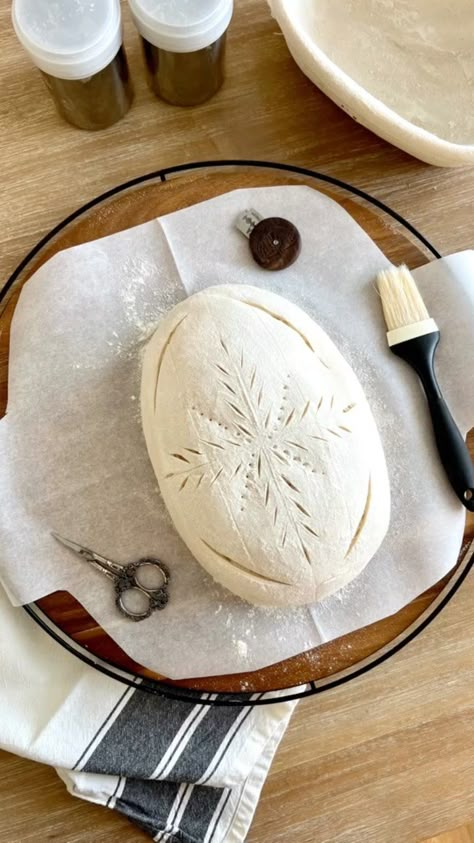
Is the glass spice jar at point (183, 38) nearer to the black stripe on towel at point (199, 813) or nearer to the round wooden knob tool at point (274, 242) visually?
the round wooden knob tool at point (274, 242)

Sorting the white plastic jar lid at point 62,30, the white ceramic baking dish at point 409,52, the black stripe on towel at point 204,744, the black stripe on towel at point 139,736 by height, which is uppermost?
the white plastic jar lid at point 62,30

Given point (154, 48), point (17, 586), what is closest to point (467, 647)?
point (17, 586)

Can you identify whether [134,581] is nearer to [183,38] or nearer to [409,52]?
[183,38]

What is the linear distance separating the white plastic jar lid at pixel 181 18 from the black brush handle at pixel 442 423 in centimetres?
42

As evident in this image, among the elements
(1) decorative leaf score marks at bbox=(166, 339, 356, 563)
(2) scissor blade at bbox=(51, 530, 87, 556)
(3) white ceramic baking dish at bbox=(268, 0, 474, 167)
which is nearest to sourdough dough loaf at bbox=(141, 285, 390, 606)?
(1) decorative leaf score marks at bbox=(166, 339, 356, 563)

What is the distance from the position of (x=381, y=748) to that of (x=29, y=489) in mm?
532

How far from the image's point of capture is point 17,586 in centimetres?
83

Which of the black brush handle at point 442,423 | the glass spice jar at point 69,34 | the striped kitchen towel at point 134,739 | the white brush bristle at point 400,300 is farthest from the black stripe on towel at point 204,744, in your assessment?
the glass spice jar at point 69,34

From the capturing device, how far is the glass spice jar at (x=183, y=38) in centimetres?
81


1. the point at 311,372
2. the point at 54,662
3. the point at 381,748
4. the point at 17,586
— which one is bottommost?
the point at 381,748

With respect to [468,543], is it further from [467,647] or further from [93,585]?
[93,585]

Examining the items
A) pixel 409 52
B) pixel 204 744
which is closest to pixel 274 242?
pixel 409 52

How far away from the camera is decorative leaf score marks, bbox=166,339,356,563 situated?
782 millimetres

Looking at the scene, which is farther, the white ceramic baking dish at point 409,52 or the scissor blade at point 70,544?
the white ceramic baking dish at point 409,52
